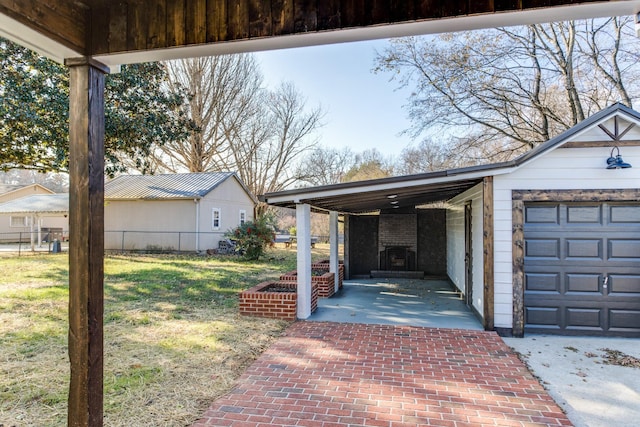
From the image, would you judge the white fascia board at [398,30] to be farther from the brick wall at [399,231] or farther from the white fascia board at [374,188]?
the brick wall at [399,231]

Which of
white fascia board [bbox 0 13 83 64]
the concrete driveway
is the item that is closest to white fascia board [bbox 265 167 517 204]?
the concrete driveway

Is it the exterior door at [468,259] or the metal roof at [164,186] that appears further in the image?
the metal roof at [164,186]

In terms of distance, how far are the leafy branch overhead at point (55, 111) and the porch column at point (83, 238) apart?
7.47 m

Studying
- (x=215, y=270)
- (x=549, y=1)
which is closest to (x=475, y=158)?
(x=215, y=270)

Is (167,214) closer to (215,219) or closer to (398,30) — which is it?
(215,219)

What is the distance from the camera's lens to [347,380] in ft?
13.2

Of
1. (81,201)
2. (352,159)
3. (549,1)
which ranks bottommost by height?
(81,201)

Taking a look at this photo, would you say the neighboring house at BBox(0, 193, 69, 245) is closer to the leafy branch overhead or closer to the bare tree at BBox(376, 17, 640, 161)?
the leafy branch overhead

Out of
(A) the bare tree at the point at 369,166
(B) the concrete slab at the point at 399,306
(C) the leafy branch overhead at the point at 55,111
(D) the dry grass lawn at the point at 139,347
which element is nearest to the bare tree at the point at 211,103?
(A) the bare tree at the point at 369,166

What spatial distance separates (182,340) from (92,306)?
11.4 ft

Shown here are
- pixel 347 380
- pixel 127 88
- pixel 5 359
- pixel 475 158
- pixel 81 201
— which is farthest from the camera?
pixel 475 158

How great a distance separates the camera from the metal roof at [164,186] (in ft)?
56.9

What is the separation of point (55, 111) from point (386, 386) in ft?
28.9

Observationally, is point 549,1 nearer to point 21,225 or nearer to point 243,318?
point 243,318
